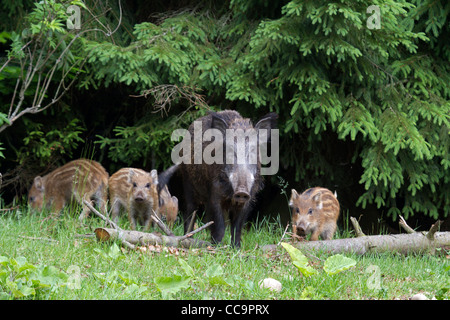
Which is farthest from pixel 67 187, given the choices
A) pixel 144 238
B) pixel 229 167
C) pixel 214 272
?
pixel 214 272

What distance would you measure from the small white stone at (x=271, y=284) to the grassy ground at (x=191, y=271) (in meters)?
0.04

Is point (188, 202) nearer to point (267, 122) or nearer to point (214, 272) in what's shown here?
point (267, 122)

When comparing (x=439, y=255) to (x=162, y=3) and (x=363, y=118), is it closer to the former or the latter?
(x=363, y=118)

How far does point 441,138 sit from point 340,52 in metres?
1.75

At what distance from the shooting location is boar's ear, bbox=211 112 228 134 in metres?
5.73

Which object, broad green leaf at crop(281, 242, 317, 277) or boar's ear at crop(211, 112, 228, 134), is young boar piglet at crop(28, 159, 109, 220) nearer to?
boar's ear at crop(211, 112, 228, 134)

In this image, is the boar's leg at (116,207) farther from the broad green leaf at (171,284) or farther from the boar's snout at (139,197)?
the broad green leaf at (171,284)

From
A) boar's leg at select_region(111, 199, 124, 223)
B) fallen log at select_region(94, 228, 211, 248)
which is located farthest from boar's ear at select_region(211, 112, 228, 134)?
boar's leg at select_region(111, 199, 124, 223)

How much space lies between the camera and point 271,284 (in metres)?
4.14

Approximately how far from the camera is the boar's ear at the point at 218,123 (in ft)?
18.8

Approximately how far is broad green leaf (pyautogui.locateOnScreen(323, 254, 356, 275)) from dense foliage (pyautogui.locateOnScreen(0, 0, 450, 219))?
7.73 feet

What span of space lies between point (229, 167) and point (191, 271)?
5.14 feet

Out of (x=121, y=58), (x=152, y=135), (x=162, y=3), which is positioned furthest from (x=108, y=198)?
(x=162, y=3)

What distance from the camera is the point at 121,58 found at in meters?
6.88
